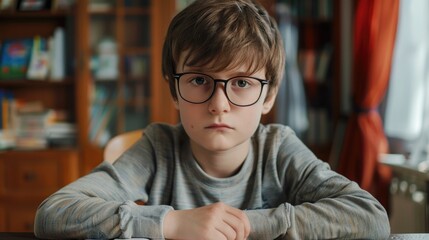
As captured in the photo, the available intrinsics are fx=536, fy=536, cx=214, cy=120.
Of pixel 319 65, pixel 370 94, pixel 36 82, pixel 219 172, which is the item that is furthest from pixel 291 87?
pixel 219 172

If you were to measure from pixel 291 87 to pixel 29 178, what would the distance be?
187 cm

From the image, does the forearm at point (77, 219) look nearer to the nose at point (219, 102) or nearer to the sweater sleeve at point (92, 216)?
the sweater sleeve at point (92, 216)

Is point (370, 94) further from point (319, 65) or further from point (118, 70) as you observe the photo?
point (118, 70)

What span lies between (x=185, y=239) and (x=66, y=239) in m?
0.22

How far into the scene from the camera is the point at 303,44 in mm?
3699

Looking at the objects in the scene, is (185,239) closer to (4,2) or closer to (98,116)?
(98,116)

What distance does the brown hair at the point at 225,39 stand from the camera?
40.9 inches

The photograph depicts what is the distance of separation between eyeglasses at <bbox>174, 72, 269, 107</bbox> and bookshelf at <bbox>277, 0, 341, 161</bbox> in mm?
2681

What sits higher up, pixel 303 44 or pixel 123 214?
pixel 303 44

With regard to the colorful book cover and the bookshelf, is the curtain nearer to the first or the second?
the bookshelf

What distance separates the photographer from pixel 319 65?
12.2 feet

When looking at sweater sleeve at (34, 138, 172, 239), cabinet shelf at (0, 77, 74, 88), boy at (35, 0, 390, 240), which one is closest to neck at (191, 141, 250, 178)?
boy at (35, 0, 390, 240)

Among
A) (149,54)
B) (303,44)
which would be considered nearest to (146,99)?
A: (149,54)

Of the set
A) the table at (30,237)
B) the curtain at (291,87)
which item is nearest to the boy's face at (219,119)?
the table at (30,237)
